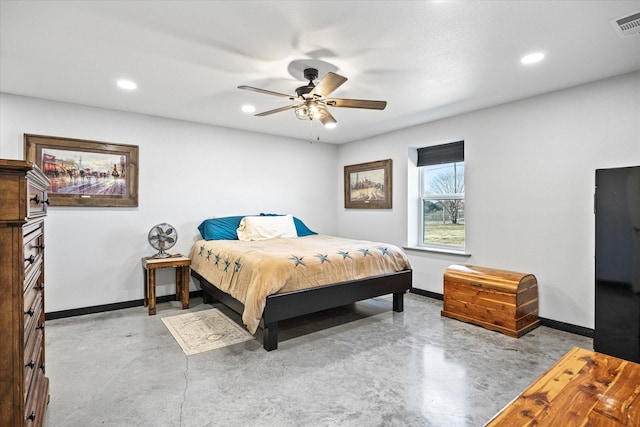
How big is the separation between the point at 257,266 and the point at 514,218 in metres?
2.83

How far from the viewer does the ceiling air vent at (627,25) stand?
1946mm

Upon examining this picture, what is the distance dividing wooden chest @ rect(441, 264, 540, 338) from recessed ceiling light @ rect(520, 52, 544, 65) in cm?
197

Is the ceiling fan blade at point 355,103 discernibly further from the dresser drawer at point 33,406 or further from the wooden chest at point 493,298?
the dresser drawer at point 33,406

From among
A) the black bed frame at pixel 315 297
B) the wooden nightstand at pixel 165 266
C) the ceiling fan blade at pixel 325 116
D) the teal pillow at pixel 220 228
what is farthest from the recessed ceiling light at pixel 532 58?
the wooden nightstand at pixel 165 266

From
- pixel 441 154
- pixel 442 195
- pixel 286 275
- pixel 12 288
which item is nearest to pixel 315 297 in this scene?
pixel 286 275

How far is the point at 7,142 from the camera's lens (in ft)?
10.8

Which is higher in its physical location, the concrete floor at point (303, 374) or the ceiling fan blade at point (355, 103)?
the ceiling fan blade at point (355, 103)

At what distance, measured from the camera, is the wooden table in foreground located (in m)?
0.99

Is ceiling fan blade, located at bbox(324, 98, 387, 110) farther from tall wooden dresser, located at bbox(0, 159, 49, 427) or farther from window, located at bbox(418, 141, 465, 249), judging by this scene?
tall wooden dresser, located at bbox(0, 159, 49, 427)

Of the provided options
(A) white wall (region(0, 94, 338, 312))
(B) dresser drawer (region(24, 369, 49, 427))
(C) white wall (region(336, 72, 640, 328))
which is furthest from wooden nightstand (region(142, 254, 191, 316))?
(C) white wall (region(336, 72, 640, 328))

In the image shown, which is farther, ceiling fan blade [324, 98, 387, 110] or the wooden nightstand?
the wooden nightstand

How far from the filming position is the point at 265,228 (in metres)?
4.52

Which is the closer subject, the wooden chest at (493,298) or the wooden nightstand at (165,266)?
the wooden chest at (493,298)

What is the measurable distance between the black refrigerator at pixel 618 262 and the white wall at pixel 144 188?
4054mm
